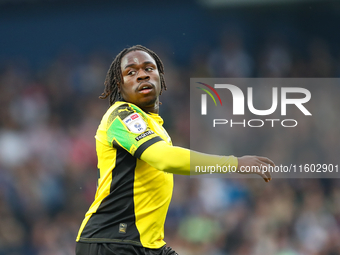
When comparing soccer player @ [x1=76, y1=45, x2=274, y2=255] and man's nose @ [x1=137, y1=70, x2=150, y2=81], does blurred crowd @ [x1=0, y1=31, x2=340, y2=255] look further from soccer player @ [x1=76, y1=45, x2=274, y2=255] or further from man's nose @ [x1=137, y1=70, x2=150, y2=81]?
man's nose @ [x1=137, y1=70, x2=150, y2=81]

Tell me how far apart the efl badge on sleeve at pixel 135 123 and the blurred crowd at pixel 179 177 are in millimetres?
4814

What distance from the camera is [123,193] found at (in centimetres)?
311

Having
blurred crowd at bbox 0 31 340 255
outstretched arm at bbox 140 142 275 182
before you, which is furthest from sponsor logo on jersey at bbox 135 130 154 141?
blurred crowd at bbox 0 31 340 255

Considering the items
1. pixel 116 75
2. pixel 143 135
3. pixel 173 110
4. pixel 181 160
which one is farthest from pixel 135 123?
pixel 173 110

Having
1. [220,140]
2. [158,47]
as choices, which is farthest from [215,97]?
[158,47]

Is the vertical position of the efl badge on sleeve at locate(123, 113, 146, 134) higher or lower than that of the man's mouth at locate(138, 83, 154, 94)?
lower

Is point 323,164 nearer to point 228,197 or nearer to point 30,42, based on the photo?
point 228,197

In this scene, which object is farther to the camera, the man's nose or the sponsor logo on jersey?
the man's nose

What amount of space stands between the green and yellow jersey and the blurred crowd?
4.47m

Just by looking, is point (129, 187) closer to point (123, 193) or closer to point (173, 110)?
point (123, 193)

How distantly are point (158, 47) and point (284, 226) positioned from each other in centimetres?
498

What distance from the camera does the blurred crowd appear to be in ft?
24.6

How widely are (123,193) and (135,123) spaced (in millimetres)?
504

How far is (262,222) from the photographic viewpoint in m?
7.55
